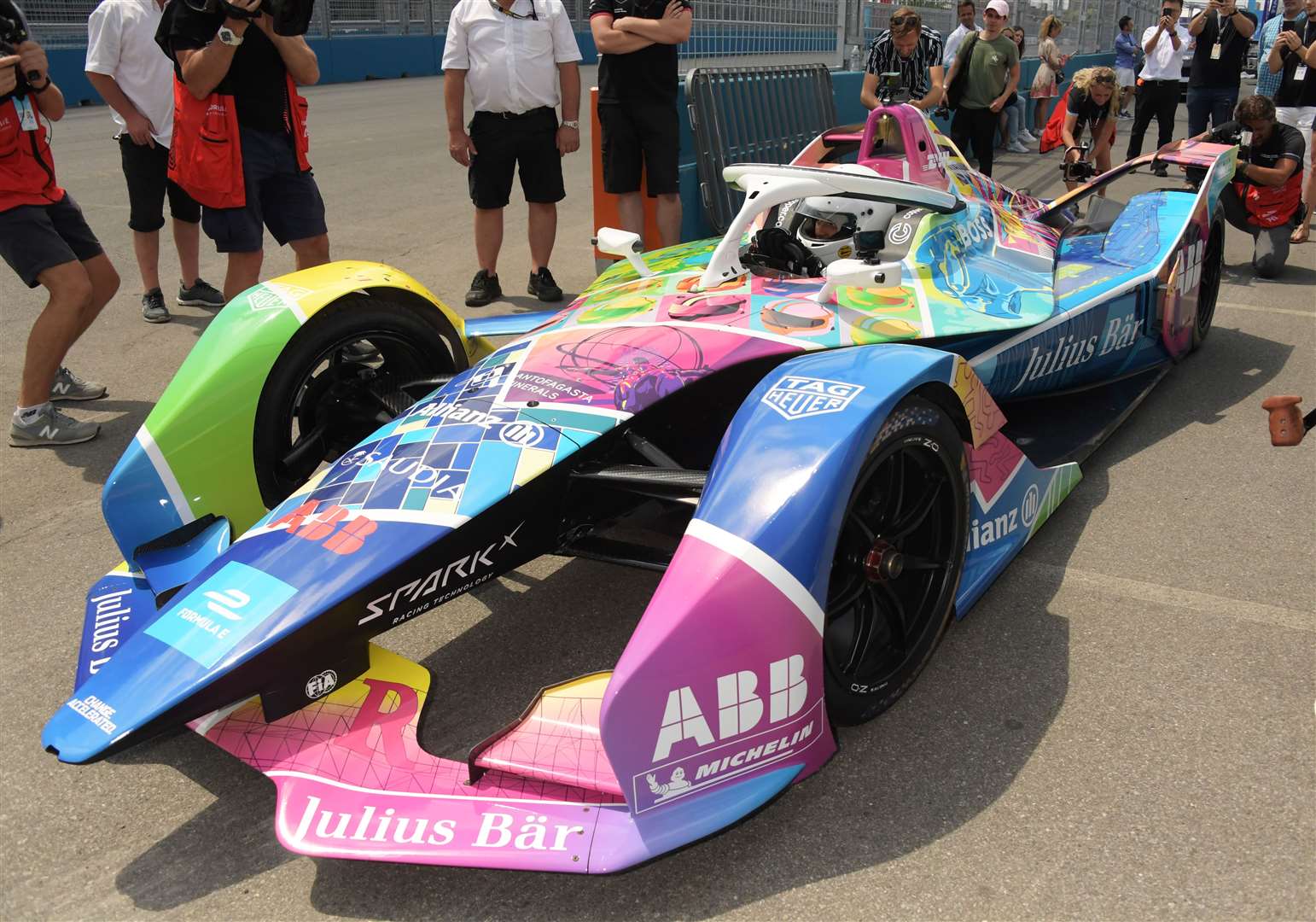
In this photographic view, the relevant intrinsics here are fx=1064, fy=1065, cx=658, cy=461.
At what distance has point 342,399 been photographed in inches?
141

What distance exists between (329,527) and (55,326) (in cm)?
278

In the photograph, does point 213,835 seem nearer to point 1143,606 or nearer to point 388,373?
point 388,373

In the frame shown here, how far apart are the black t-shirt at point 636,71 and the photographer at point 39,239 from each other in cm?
295

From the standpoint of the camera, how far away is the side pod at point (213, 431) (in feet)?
9.90

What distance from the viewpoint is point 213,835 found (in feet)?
7.75

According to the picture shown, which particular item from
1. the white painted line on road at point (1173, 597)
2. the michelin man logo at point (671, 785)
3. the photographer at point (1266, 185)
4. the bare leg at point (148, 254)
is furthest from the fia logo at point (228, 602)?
the photographer at point (1266, 185)

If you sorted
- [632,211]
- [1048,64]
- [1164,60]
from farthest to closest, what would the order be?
[1048,64] < [1164,60] < [632,211]

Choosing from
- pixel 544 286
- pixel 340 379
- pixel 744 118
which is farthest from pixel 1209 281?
pixel 340 379

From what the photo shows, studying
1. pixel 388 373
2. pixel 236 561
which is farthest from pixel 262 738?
pixel 388 373

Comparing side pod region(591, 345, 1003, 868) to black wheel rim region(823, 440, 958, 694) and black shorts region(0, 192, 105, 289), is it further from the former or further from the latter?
black shorts region(0, 192, 105, 289)

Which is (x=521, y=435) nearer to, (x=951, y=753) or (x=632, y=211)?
(x=951, y=753)

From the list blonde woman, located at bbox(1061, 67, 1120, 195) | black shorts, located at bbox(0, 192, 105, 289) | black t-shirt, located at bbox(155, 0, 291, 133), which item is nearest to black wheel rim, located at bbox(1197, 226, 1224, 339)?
blonde woman, located at bbox(1061, 67, 1120, 195)

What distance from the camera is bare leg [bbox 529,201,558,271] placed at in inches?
263

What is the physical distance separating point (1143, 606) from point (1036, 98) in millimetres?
13919
